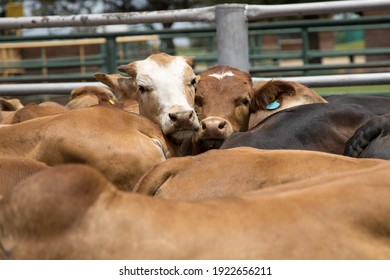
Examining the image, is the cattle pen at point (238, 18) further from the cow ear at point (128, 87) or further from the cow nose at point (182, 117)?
the cow nose at point (182, 117)

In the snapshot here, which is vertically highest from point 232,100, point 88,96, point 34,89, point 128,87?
point 128,87

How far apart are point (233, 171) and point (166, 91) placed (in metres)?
1.85

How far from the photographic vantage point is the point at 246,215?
2672 millimetres

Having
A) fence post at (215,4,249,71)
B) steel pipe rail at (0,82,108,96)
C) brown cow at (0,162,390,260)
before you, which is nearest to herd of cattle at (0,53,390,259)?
brown cow at (0,162,390,260)

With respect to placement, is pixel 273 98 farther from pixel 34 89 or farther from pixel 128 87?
pixel 34 89

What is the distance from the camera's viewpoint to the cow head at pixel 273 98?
21.2 ft

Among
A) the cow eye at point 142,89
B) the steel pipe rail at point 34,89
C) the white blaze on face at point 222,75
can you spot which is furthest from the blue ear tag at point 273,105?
the steel pipe rail at point 34,89

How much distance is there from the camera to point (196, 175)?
3982mm

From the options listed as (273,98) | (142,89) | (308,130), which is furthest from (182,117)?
(273,98)

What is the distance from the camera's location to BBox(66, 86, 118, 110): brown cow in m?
7.86

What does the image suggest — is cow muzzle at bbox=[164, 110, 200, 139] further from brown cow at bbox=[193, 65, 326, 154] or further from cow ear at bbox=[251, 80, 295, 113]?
cow ear at bbox=[251, 80, 295, 113]

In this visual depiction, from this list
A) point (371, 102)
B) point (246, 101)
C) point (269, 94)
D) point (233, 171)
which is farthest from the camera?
point (269, 94)
